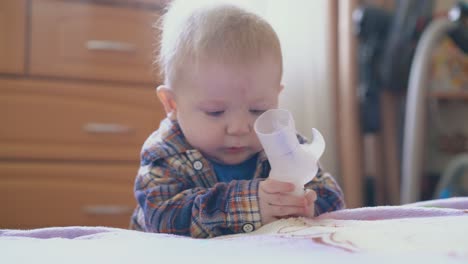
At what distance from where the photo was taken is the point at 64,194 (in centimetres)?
147

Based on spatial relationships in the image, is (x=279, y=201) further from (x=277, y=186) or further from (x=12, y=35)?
(x=12, y=35)

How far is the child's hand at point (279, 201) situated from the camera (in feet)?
2.17

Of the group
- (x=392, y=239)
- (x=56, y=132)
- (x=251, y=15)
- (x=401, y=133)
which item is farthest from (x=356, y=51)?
(x=392, y=239)

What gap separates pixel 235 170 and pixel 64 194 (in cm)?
79

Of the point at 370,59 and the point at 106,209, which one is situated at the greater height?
the point at 370,59

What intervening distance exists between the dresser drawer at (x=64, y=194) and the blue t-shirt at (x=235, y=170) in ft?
2.50

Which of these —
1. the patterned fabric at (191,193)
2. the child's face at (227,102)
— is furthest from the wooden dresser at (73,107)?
the child's face at (227,102)

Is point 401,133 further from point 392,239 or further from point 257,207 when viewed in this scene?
point 392,239

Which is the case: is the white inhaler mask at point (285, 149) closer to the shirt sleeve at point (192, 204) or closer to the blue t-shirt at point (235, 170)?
the shirt sleeve at point (192, 204)

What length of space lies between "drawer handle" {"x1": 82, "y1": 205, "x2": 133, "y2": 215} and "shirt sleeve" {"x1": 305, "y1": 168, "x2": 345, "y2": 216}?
810 millimetres

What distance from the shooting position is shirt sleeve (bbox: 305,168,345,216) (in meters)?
0.83

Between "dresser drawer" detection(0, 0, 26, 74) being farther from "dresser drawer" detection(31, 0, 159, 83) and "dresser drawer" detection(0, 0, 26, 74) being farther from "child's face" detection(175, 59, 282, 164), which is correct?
"child's face" detection(175, 59, 282, 164)

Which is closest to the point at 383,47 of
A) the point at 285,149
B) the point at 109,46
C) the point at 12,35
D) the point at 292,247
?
the point at 109,46

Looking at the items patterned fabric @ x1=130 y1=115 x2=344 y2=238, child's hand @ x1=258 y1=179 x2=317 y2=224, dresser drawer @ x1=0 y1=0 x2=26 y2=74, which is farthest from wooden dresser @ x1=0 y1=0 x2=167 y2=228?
child's hand @ x1=258 y1=179 x2=317 y2=224
